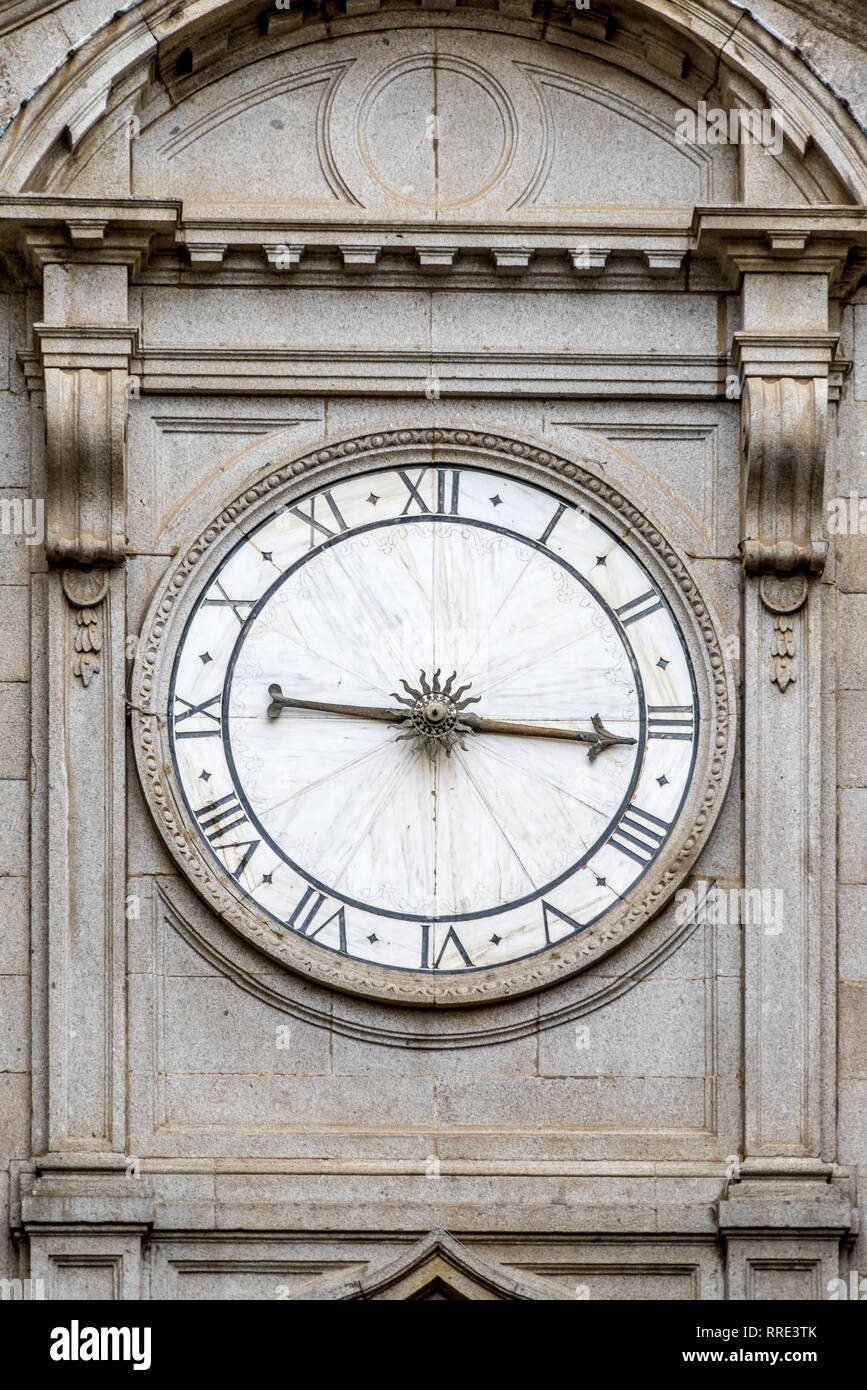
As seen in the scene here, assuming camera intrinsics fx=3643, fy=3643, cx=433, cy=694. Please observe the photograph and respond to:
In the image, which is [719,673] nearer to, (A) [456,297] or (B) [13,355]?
(A) [456,297]

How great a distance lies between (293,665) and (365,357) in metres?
1.24

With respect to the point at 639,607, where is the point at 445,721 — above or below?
below

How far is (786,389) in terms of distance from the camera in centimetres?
1397

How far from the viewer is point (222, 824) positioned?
13.9 m

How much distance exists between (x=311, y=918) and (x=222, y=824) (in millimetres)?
494

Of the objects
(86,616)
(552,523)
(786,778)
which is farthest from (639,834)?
(86,616)

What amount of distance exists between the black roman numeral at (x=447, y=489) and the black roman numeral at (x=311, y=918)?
1.60 meters

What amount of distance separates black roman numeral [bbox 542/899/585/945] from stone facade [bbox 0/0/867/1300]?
15 cm

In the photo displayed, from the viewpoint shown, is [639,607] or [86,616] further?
[639,607]

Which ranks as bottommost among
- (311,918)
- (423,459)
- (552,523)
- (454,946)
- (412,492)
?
(454,946)

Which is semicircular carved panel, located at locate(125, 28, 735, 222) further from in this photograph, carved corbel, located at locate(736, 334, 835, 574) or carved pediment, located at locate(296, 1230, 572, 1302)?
carved pediment, located at locate(296, 1230, 572, 1302)

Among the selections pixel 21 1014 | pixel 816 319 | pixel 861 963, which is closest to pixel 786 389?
pixel 816 319

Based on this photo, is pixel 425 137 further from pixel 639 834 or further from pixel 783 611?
pixel 639 834

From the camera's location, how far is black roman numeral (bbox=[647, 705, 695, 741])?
1398 centimetres
